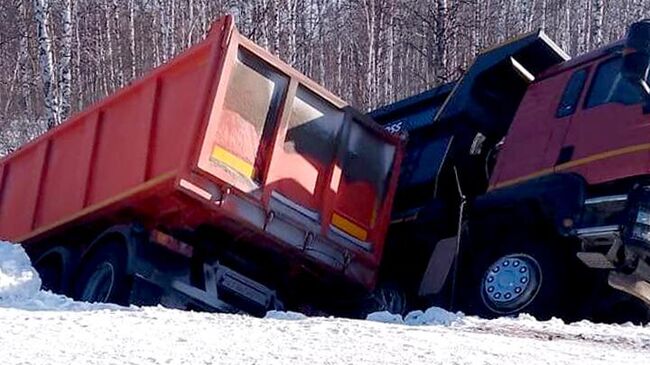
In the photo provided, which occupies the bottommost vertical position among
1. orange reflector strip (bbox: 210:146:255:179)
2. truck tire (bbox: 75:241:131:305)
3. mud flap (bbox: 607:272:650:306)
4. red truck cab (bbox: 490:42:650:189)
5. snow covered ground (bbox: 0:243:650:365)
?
snow covered ground (bbox: 0:243:650:365)

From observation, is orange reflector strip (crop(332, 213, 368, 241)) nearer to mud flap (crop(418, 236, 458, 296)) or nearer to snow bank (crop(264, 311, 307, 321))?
mud flap (crop(418, 236, 458, 296))

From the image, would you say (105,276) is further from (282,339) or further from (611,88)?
(611,88)

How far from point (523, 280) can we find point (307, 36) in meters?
23.1

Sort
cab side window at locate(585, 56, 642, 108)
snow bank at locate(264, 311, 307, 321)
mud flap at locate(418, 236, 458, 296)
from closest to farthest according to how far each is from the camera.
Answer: snow bank at locate(264, 311, 307, 321) → cab side window at locate(585, 56, 642, 108) → mud flap at locate(418, 236, 458, 296)

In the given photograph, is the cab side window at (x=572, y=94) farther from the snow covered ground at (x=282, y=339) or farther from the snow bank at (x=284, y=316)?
the snow bank at (x=284, y=316)

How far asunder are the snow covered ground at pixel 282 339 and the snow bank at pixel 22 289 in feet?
0.09

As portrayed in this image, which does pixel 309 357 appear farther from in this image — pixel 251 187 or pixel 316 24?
pixel 316 24

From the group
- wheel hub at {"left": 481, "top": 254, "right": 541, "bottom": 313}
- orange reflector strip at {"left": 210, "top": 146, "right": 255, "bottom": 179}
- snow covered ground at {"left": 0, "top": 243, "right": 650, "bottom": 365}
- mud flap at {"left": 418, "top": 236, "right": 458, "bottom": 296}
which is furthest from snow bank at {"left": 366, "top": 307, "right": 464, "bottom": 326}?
orange reflector strip at {"left": 210, "top": 146, "right": 255, "bottom": 179}

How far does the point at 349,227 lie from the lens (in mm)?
8562

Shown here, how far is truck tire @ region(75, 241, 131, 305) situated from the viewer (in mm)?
8188

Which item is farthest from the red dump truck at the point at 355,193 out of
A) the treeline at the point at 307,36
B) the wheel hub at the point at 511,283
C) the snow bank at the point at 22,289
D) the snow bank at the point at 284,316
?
the treeline at the point at 307,36

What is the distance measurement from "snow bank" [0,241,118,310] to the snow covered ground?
3cm

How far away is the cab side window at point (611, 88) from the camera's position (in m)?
7.71

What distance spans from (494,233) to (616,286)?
54.4 inches
